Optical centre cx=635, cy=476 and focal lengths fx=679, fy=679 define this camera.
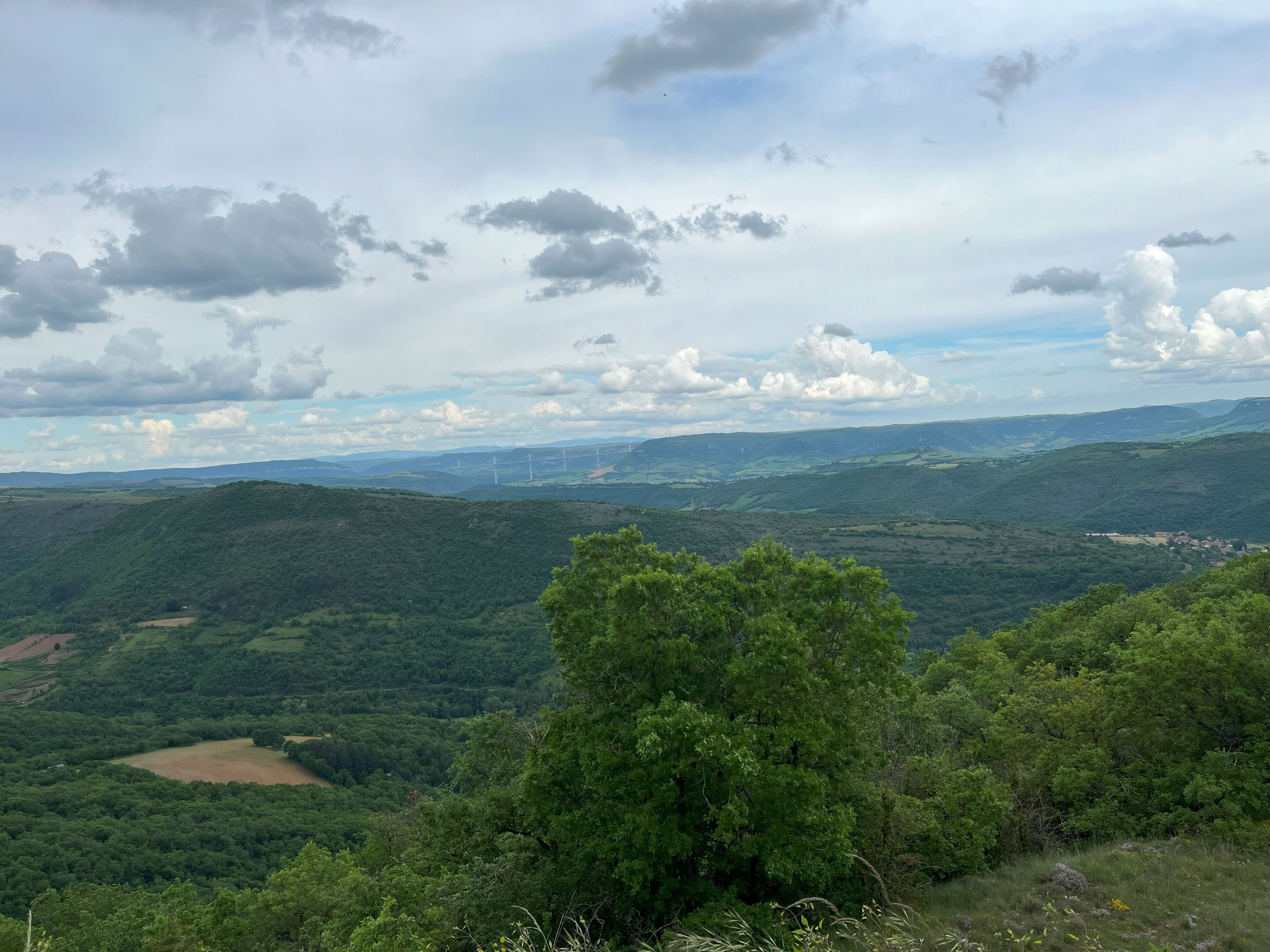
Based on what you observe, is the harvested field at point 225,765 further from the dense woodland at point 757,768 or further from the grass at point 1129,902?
the grass at point 1129,902

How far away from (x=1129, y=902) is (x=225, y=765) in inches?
6691

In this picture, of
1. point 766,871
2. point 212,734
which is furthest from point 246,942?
point 212,734

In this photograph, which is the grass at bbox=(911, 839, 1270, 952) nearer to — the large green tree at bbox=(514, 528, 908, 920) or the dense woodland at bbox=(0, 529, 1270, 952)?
the dense woodland at bbox=(0, 529, 1270, 952)

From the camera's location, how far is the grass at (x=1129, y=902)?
48.5ft

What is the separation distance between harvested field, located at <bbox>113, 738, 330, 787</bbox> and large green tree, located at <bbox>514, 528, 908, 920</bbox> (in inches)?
5641

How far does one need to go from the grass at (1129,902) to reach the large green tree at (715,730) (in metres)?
3.78

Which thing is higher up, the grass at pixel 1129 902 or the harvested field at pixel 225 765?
the grass at pixel 1129 902

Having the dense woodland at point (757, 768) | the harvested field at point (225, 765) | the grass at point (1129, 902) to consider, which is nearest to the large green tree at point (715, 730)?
the dense woodland at point (757, 768)

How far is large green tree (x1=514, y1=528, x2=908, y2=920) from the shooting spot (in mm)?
19969

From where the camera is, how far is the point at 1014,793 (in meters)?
29.5

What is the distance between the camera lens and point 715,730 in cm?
2003

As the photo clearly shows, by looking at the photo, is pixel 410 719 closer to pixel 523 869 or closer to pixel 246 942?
pixel 246 942

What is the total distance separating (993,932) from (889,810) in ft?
27.0

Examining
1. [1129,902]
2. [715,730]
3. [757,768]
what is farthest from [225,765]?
[1129,902]
